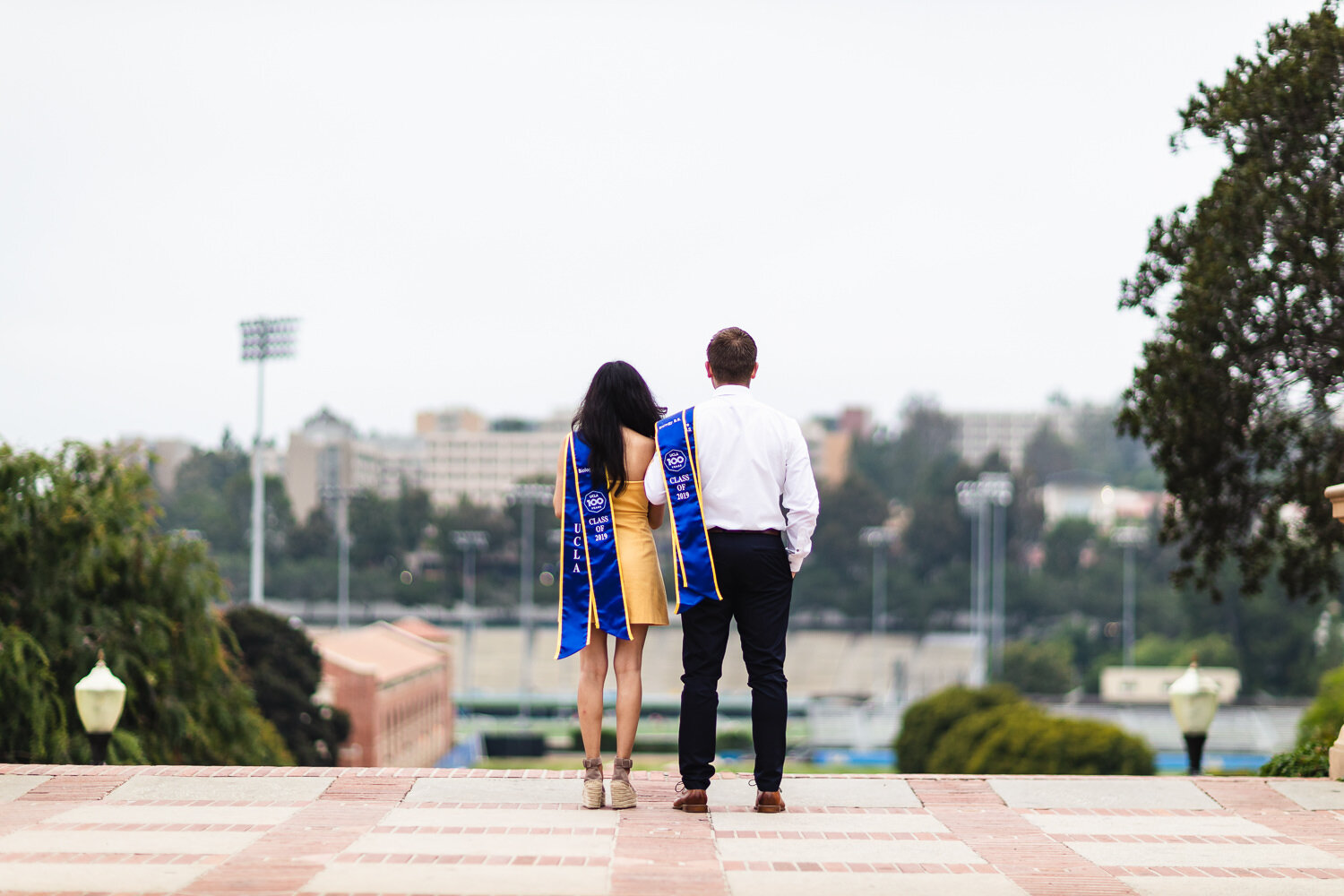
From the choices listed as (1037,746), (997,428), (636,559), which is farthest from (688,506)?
(997,428)

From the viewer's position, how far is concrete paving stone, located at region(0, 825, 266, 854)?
16.0 feet

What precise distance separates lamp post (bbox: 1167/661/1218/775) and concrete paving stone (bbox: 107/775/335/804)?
7752mm

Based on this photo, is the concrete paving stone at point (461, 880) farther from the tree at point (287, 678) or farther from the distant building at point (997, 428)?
the distant building at point (997, 428)

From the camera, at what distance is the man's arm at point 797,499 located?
5512 mm

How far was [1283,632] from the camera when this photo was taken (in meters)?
74.6

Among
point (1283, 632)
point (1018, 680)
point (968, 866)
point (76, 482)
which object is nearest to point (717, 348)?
point (968, 866)

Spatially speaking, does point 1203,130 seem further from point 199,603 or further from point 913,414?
point 913,414

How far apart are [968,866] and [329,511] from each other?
101745 mm

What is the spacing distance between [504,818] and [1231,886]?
252cm

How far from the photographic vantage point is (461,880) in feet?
14.7

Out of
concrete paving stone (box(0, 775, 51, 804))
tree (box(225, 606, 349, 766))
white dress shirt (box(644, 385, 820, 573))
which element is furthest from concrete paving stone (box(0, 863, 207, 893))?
tree (box(225, 606, 349, 766))

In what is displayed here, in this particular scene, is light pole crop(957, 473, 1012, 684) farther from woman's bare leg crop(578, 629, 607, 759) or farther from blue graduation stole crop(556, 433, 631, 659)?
blue graduation stole crop(556, 433, 631, 659)

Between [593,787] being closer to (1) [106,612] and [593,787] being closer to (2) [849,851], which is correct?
(2) [849,851]

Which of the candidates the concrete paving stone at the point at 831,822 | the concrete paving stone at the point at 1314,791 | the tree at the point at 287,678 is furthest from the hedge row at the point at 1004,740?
the concrete paving stone at the point at 831,822
